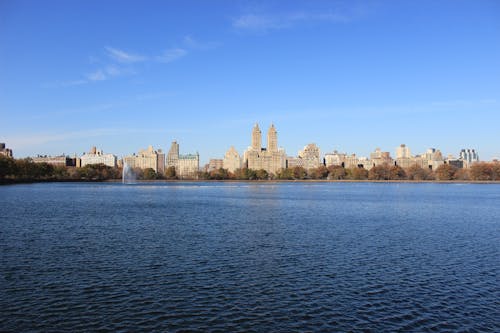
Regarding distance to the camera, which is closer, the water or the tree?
the water

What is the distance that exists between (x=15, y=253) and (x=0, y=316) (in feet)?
37.0

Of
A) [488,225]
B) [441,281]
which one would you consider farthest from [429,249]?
[488,225]

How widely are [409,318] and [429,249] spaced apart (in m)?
14.8

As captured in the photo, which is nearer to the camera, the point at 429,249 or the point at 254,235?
the point at 429,249

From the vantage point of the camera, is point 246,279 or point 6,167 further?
point 6,167

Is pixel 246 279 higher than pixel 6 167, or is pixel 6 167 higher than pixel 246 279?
pixel 6 167

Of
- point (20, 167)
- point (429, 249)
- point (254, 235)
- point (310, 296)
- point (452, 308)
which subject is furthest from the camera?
point (20, 167)

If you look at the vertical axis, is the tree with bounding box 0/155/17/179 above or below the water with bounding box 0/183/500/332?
above

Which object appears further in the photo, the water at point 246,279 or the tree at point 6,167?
the tree at point 6,167

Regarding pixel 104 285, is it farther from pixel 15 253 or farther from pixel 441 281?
pixel 441 281

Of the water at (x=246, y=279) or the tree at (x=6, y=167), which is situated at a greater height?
the tree at (x=6, y=167)

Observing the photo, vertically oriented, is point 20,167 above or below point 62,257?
above

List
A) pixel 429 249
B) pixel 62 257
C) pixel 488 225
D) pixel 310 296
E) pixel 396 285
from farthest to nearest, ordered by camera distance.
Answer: pixel 488 225 → pixel 429 249 → pixel 62 257 → pixel 396 285 → pixel 310 296

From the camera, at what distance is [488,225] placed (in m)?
43.6
